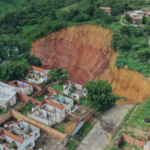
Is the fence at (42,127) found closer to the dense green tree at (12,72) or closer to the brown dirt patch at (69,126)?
the brown dirt patch at (69,126)

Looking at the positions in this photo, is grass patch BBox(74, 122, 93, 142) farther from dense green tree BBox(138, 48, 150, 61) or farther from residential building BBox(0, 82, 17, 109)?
dense green tree BBox(138, 48, 150, 61)

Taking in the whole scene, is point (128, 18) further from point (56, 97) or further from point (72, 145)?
point (72, 145)

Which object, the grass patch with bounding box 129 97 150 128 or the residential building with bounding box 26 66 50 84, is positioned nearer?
the grass patch with bounding box 129 97 150 128

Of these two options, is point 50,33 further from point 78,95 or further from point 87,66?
point 78,95

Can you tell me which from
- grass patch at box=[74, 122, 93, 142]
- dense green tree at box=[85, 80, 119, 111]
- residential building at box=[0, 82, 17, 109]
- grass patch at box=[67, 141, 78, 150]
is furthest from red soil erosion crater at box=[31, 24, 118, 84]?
grass patch at box=[67, 141, 78, 150]

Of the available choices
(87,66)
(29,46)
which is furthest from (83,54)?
(29,46)
